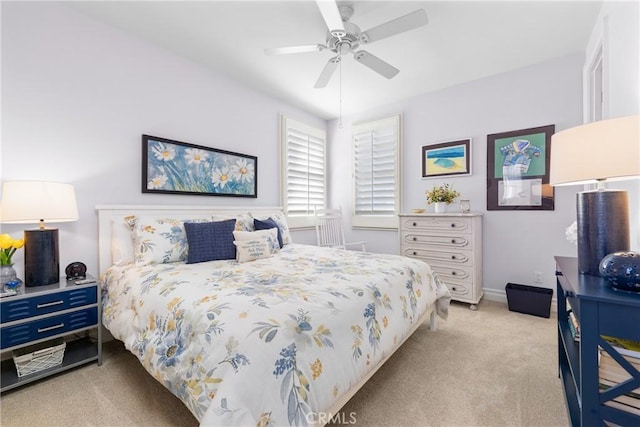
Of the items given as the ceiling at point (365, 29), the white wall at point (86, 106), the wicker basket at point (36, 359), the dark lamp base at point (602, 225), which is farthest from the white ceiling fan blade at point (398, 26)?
the wicker basket at point (36, 359)

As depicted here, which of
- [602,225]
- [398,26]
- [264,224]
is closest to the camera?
[602,225]

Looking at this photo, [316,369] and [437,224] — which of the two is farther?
[437,224]

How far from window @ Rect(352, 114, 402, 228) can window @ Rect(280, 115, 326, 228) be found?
0.56m

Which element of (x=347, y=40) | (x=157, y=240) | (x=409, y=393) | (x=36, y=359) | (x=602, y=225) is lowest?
(x=409, y=393)

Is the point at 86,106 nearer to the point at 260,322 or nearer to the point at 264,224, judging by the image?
the point at 264,224

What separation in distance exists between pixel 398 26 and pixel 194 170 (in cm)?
221

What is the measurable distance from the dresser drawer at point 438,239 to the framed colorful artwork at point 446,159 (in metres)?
0.86

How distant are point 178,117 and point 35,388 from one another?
2.29m

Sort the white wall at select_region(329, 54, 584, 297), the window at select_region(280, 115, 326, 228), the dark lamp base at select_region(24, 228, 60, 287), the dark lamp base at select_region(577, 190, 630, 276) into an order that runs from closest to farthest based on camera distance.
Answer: the dark lamp base at select_region(577, 190, 630, 276) < the dark lamp base at select_region(24, 228, 60, 287) < the white wall at select_region(329, 54, 584, 297) < the window at select_region(280, 115, 326, 228)

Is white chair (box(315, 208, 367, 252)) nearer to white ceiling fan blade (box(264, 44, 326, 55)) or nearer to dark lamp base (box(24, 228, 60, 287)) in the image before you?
white ceiling fan blade (box(264, 44, 326, 55))

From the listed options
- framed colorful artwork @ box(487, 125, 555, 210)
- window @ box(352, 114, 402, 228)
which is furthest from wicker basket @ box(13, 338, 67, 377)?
framed colorful artwork @ box(487, 125, 555, 210)

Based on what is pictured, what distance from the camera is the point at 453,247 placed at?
9.95ft

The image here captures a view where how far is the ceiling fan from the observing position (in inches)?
68.5

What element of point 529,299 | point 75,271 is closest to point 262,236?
point 75,271
